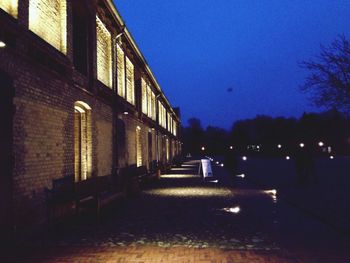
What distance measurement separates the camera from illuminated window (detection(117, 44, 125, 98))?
17.5 meters

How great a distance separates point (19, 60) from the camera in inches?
291

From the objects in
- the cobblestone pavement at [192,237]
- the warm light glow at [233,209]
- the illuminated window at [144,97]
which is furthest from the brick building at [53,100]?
the illuminated window at [144,97]

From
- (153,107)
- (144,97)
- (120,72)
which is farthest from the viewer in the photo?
(153,107)

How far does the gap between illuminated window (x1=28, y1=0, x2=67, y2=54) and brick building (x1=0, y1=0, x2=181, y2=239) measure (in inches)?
0.8

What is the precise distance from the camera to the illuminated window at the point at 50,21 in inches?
343

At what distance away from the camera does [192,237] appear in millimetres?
7648

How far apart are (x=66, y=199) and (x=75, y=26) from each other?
4.97m

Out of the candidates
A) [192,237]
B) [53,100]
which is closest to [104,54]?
[53,100]

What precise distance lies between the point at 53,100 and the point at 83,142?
130 inches

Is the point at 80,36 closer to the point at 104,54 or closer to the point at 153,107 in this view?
the point at 104,54

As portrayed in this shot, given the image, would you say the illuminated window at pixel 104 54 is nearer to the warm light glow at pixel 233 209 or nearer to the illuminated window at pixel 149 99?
the warm light glow at pixel 233 209

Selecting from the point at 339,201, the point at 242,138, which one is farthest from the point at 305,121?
the point at 339,201

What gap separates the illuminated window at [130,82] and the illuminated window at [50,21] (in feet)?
31.4

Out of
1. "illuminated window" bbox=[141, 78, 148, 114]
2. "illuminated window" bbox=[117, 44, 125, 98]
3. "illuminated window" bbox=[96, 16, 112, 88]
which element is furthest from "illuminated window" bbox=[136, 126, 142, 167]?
"illuminated window" bbox=[96, 16, 112, 88]
